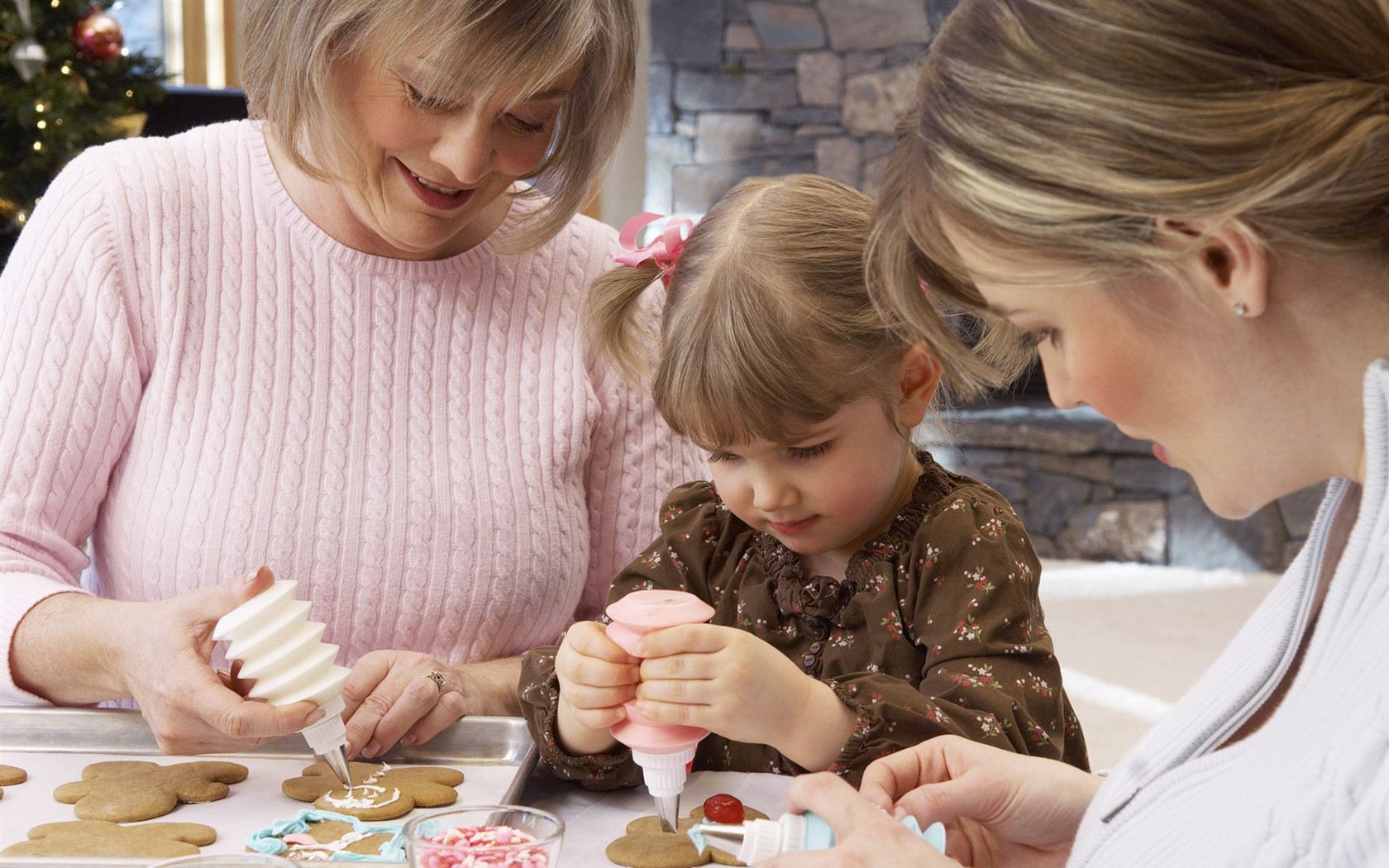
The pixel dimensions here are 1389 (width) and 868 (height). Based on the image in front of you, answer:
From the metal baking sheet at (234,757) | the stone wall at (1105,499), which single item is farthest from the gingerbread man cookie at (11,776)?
the stone wall at (1105,499)

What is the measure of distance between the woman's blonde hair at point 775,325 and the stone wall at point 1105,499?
396 centimetres

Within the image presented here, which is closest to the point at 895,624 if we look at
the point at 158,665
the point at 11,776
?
the point at 158,665

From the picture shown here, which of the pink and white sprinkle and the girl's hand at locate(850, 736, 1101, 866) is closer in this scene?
the pink and white sprinkle

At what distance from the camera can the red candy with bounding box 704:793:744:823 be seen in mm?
950

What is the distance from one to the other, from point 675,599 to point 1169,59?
478mm

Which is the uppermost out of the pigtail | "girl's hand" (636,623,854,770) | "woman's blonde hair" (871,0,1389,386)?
"woman's blonde hair" (871,0,1389,386)

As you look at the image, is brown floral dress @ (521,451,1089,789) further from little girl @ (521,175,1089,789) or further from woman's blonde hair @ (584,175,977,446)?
woman's blonde hair @ (584,175,977,446)

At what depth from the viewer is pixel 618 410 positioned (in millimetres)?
1523

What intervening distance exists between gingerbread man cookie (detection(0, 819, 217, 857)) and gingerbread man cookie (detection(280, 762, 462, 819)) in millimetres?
87

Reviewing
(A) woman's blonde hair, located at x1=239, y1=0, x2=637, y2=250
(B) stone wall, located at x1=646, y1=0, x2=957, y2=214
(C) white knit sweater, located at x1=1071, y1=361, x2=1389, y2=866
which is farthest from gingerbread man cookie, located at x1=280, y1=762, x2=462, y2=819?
(B) stone wall, located at x1=646, y1=0, x2=957, y2=214

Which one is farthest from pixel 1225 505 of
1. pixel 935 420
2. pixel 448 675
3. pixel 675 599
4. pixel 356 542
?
pixel 356 542

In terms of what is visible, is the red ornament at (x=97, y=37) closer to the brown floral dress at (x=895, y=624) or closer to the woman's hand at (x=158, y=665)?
the woman's hand at (x=158, y=665)

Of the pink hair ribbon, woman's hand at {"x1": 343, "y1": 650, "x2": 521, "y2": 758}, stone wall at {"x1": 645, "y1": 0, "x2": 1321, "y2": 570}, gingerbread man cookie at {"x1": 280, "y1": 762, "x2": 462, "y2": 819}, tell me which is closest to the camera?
gingerbread man cookie at {"x1": 280, "y1": 762, "x2": 462, "y2": 819}

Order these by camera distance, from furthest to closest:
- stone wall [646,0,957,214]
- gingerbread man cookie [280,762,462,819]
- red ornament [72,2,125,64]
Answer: stone wall [646,0,957,214] → red ornament [72,2,125,64] → gingerbread man cookie [280,762,462,819]
